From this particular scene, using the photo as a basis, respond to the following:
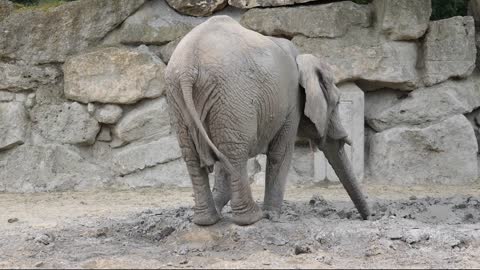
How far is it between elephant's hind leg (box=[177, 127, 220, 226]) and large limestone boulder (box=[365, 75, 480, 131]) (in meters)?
4.81

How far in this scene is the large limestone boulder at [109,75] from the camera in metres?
10.1

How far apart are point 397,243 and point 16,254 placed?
2.60m

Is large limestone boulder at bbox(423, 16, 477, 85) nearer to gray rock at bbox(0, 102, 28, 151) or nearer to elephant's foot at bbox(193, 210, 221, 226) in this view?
gray rock at bbox(0, 102, 28, 151)

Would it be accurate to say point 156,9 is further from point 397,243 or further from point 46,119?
point 397,243

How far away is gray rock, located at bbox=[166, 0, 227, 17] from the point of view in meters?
10.3

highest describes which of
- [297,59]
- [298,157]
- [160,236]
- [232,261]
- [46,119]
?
[297,59]

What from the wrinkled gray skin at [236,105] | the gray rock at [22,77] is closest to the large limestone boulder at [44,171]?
the gray rock at [22,77]

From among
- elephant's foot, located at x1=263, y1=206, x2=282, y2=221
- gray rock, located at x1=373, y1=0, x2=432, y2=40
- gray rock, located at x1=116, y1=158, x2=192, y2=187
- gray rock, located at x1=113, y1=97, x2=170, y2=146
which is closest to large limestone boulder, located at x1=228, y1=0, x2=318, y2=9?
→ gray rock, located at x1=373, y1=0, x2=432, y2=40

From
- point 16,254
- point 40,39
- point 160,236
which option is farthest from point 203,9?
point 16,254

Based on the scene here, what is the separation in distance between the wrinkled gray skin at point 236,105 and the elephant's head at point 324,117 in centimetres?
1

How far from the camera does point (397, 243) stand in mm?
5738

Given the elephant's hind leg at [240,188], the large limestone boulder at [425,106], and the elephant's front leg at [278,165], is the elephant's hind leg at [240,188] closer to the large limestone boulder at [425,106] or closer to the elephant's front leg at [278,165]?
the elephant's front leg at [278,165]

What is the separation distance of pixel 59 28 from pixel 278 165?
14.9ft

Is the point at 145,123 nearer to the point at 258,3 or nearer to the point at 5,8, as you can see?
the point at 258,3
